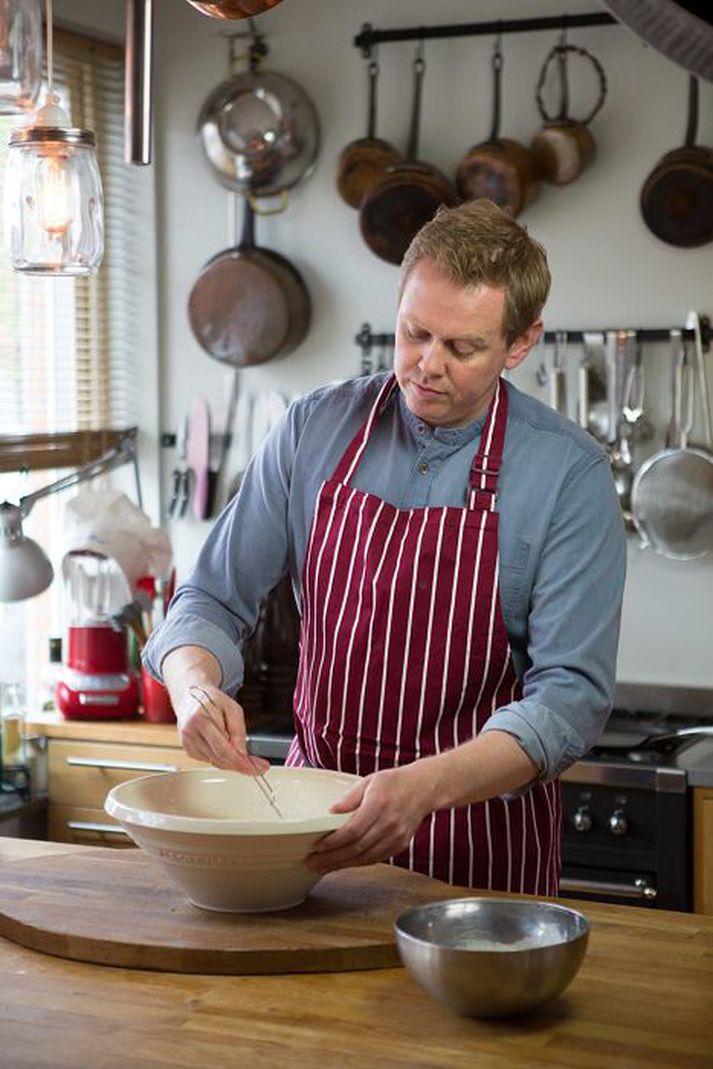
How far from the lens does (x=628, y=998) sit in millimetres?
1667

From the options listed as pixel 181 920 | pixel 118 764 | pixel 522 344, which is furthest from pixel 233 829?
pixel 118 764

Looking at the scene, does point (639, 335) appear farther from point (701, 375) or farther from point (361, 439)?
point (361, 439)

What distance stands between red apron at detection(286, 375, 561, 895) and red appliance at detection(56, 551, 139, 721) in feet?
5.01

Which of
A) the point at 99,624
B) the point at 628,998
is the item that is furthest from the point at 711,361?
the point at 628,998

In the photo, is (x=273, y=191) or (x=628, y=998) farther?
(x=273, y=191)

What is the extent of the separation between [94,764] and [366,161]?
1.51m

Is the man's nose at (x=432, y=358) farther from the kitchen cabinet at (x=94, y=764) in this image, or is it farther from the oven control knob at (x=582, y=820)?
the kitchen cabinet at (x=94, y=764)

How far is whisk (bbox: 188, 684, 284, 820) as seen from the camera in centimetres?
202

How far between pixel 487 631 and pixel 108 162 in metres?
2.33

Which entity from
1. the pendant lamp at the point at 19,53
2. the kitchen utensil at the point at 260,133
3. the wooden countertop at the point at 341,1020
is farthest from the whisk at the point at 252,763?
the kitchen utensil at the point at 260,133

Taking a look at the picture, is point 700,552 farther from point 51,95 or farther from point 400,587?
point 51,95

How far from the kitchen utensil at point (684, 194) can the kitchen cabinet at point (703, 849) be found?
1229 millimetres

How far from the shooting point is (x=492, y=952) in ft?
5.08

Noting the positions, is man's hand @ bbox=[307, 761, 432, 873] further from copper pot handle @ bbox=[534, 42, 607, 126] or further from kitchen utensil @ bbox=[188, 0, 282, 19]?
copper pot handle @ bbox=[534, 42, 607, 126]
